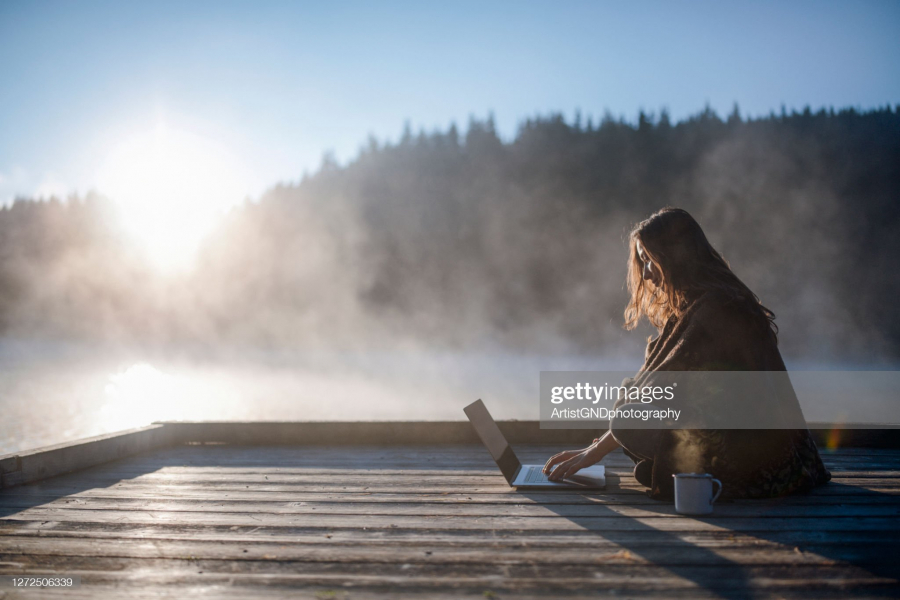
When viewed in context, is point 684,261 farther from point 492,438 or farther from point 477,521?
point 477,521

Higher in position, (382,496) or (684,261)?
(684,261)

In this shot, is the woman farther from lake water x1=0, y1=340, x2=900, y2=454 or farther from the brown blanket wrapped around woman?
lake water x1=0, y1=340, x2=900, y2=454

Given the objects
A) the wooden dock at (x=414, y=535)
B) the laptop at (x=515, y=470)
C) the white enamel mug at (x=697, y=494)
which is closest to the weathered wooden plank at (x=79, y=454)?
the wooden dock at (x=414, y=535)

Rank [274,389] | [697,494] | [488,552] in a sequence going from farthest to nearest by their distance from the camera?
1. [274,389]
2. [697,494]
3. [488,552]

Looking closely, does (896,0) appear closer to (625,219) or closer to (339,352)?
(625,219)

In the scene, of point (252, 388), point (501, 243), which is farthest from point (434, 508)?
A: point (501, 243)

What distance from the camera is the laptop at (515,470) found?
192 cm

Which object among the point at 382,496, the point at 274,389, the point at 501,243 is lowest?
the point at 274,389

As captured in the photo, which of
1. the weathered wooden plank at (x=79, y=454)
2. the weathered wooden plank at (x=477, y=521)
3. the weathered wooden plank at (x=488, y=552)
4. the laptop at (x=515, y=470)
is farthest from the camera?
the weathered wooden plank at (x=79, y=454)

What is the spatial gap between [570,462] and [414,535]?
69cm

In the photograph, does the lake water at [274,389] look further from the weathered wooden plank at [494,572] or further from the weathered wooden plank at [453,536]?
the weathered wooden plank at [494,572]

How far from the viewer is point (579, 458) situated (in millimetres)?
1883

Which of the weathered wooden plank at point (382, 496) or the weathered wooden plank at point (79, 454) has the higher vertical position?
the weathered wooden plank at point (79, 454)

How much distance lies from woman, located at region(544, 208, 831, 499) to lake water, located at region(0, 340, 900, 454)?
10.7 feet
